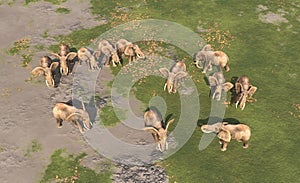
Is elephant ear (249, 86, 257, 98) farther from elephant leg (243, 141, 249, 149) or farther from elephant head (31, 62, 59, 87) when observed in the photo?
elephant head (31, 62, 59, 87)

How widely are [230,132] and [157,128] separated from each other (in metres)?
5.22

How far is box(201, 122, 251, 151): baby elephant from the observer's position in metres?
23.0

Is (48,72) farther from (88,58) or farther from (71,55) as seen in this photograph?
(88,58)

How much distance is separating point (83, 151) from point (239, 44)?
764 inches

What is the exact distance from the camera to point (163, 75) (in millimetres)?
29531

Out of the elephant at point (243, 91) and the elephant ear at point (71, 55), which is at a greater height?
the elephant ear at point (71, 55)

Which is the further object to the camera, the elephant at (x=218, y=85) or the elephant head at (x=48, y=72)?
the elephant head at (x=48, y=72)

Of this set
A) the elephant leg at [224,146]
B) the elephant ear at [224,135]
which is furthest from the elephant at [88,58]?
the elephant leg at [224,146]

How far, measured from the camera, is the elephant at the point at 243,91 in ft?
84.7

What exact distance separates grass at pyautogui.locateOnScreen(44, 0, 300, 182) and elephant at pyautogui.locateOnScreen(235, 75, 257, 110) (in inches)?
26.0

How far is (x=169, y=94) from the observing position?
28.0 m

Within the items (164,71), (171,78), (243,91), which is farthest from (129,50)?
(243,91)

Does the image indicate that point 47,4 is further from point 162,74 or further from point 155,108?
point 155,108

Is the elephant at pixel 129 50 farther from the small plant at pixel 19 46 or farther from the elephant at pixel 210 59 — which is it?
the small plant at pixel 19 46
